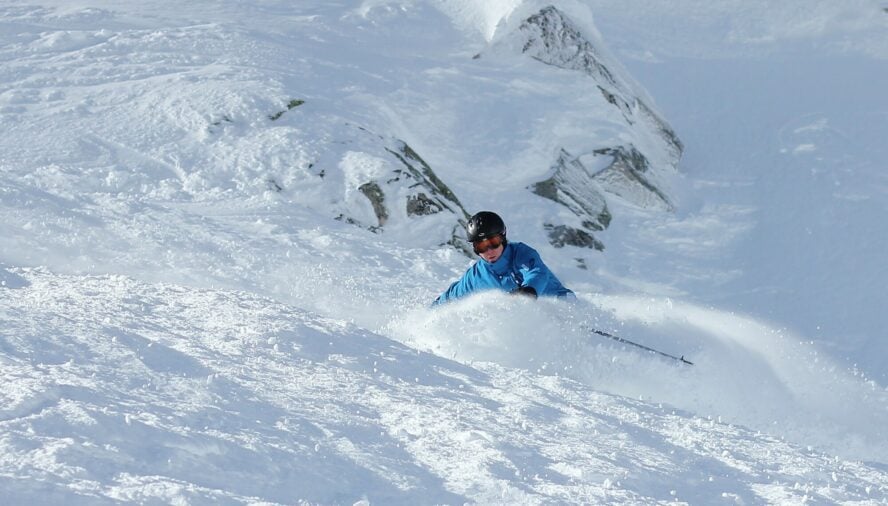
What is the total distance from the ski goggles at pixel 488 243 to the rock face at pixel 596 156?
6572 mm

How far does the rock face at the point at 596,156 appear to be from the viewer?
15.3m

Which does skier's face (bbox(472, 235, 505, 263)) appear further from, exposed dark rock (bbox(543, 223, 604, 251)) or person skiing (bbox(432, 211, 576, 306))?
exposed dark rock (bbox(543, 223, 604, 251))

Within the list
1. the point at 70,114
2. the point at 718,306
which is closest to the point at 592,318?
the point at 718,306

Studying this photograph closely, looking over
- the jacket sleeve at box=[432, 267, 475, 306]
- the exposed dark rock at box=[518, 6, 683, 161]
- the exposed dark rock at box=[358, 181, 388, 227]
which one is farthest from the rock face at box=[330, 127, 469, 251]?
the exposed dark rock at box=[518, 6, 683, 161]

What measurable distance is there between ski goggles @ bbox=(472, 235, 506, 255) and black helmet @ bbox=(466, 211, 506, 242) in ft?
0.12

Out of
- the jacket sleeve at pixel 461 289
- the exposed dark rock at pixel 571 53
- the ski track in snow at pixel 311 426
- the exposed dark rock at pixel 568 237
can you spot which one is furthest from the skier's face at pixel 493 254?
the exposed dark rock at pixel 571 53

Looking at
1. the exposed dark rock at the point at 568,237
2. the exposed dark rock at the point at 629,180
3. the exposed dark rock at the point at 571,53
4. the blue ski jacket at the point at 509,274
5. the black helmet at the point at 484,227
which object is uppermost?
the exposed dark rock at the point at 571,53

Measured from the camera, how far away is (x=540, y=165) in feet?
51.6

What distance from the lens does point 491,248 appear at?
8.01 meters

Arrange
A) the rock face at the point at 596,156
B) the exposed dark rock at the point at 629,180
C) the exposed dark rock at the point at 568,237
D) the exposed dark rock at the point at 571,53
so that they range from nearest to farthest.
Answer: the exposed dark rock at the point at 568,237 → the rock face at the point at 596,156 → the exposed dark rock at the point at 629,180 → the exposed dark rock at the point at 571,53

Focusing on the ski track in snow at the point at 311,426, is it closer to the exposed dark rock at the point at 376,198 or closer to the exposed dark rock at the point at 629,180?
the exposed dark rock at the point at 376,198

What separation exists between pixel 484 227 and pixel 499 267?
0.50 metres

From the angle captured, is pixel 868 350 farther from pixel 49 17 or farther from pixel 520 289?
pixel 49 17

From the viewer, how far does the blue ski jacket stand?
800cm
